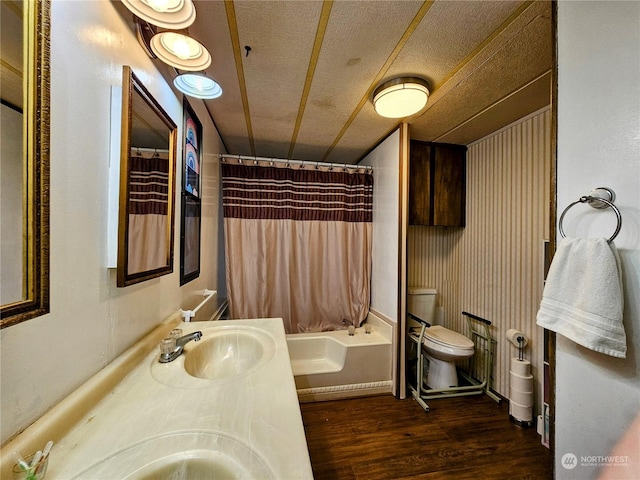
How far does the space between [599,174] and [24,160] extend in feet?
4.71

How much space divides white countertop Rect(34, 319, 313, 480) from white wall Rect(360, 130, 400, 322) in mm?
1501

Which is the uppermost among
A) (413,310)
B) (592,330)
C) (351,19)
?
(351,19)

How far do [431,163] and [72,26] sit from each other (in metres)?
2.42

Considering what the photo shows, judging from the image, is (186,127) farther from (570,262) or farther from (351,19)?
(570,262)

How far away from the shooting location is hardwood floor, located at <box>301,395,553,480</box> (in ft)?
4.47

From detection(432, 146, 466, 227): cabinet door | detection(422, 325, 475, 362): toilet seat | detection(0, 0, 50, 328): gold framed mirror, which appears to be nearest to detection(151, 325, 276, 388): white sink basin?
detection(0, 0, 50, 328): gold framed mirror

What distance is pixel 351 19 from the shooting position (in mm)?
1029

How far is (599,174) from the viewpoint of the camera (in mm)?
724

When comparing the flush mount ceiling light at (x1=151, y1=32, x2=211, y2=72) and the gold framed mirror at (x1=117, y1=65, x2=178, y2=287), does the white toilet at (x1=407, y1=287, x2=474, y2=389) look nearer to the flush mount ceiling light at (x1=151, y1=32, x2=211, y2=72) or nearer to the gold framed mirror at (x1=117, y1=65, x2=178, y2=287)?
the gold framed mirror at (x1=117, y1=65, x2=178, y2=287)

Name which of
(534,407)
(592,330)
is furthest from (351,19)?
(534,407)

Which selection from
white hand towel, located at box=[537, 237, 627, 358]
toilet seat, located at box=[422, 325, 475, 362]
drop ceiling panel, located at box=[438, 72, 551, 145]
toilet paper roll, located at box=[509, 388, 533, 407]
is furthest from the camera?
toilet seat, located at box=[422, 325, 475, 362]

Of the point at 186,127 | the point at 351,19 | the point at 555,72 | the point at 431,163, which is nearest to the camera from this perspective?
the point at 555,72

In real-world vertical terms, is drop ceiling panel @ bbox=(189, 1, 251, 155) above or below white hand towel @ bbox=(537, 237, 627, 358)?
above

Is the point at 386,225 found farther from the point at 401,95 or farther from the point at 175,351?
the point at 175,351
